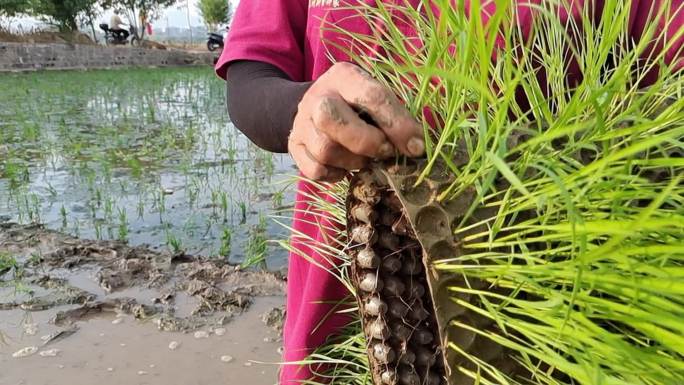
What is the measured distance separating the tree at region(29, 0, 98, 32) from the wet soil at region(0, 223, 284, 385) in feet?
57.4

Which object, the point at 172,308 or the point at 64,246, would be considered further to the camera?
the point at 64,246

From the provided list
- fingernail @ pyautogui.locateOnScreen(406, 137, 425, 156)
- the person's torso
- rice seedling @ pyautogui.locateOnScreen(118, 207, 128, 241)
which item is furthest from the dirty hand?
the person's torso

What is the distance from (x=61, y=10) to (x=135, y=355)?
1947 cm

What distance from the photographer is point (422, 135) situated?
1.66 ft

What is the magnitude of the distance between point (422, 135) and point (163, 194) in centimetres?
326

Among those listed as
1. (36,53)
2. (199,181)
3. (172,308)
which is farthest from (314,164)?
(36,53)

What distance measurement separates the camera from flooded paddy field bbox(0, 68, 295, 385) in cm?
191

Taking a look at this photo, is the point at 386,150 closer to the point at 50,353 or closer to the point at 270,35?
the point at 270,35

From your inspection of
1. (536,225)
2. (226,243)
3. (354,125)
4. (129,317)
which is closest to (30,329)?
(129,317)

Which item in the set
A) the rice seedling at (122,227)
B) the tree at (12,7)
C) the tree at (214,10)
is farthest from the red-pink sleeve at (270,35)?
the tree at (214,10)

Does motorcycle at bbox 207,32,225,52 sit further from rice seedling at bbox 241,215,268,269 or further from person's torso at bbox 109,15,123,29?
rice seedling at bbox 241,215,268,269

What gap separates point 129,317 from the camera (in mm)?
2164

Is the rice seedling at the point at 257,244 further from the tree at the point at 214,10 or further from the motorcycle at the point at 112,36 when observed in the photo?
the tree at the point at 214,10

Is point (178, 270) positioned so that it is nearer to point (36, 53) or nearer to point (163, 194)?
point (163, 194)
